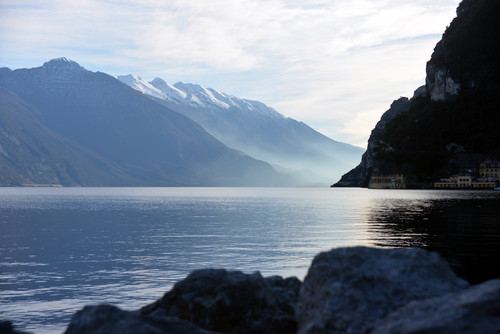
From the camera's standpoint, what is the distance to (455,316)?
291 inches

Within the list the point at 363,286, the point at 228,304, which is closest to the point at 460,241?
the point at 228,304

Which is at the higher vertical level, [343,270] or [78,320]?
[343,270]

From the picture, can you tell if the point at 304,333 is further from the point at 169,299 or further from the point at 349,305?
the point at 169,299

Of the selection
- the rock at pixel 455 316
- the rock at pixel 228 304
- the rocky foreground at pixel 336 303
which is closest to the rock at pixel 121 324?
the rocky foreground at pixel 336 303

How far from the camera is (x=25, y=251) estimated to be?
150ft

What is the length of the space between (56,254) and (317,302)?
1508 inches

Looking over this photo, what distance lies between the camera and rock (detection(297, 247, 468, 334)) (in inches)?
383

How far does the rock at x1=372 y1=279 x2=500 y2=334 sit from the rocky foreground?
0.01 m

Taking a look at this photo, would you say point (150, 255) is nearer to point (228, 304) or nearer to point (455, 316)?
point (228, 304)

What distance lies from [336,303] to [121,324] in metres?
4.16

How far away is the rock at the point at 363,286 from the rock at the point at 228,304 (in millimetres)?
1912

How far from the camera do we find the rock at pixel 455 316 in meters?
7.16

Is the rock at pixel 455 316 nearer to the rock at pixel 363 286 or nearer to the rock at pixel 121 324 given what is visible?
the rock at pixel 363 286

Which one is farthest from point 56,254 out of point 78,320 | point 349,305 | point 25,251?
point 349,305
